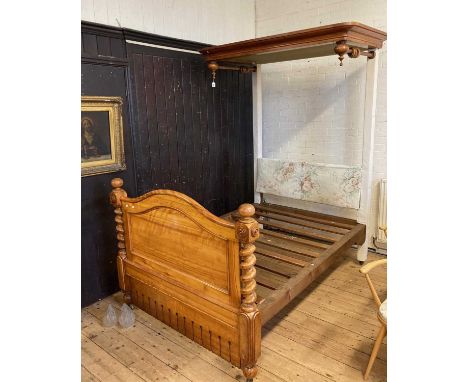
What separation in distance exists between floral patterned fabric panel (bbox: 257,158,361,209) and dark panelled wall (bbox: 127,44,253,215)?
360 millimetres

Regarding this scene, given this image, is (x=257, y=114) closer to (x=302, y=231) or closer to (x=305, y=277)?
(x=302, y=231)

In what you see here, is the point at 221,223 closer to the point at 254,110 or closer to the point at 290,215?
the point at 290,215

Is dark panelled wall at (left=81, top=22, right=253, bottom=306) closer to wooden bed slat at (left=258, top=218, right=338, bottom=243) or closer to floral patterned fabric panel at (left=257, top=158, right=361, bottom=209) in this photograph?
floral patterned fabric panel at (left=257, top=158, right=361, bottom=209)

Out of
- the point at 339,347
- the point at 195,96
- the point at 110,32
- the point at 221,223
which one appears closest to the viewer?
the point at 221,223

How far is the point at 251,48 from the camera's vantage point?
10.4 ft

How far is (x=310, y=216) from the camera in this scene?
13.4 ft

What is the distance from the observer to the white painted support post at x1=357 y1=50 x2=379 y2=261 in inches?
137

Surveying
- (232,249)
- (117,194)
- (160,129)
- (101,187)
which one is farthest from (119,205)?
(232,249)

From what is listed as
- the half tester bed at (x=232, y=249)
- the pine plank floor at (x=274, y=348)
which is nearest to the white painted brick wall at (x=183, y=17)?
the half tester bed at (x=232, y=249)

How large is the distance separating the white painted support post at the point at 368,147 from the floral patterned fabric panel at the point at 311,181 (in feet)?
0.21

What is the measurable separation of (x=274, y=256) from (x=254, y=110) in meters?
1.89

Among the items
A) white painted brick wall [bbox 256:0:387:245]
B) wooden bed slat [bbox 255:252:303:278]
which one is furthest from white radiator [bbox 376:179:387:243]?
wooden bed slat [bbox 255:252:303:278]

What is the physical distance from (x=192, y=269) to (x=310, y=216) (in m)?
2.00
